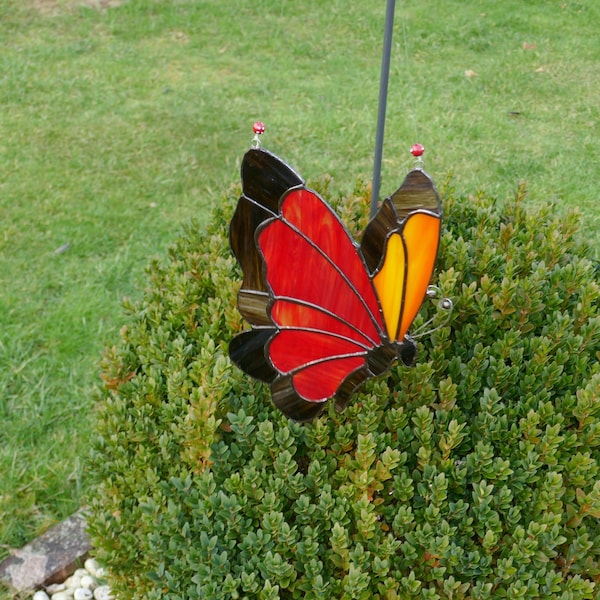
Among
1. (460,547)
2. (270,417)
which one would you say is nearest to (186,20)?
(270,417)

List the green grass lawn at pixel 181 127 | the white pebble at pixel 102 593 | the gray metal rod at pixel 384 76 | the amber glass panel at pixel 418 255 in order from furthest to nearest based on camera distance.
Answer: the green grass lawn at pixel 181 127 < the white pebble at pixel 102 593 < the gray metal rod at pixel 384 76 < the amber glass panel at pixel 418 255

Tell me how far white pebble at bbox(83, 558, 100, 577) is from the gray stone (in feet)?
0.09

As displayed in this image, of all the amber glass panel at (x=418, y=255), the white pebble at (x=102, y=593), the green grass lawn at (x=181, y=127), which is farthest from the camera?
the green grass lawn at (x=181, y=127)

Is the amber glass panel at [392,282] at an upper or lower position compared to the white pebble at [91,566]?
upper

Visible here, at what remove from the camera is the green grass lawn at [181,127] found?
345 centimetres

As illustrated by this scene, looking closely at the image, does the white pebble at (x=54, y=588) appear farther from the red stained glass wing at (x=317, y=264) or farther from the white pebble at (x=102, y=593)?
the red stained glass wing at (x=317, y=264)

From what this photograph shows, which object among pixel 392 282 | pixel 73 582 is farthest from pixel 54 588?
pixel 392 282

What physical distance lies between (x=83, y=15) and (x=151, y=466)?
6.49 metres

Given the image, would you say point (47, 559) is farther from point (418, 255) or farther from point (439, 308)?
point (418, 255)

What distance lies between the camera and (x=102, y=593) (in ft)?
8.04

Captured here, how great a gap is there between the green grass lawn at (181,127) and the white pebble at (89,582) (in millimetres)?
311

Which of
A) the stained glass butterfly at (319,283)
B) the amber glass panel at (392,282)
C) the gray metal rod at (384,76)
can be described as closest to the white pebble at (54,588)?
the stained glass butterfly at (319,283)

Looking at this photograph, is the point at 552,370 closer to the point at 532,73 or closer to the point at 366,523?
the point at 366,523

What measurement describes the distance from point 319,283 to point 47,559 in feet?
5.32
